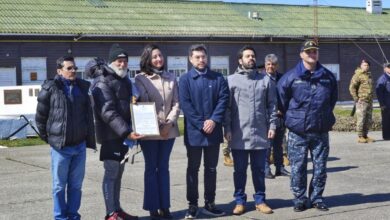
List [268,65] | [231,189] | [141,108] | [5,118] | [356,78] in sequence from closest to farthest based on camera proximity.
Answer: [141,108] → [231,189] → [268,65] → [356,78] → [5,118]

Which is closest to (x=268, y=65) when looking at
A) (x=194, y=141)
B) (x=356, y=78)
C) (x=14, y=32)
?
(x=194, y=141)

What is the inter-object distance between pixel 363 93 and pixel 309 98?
7810 millimetres

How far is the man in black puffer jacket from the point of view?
25.7ft

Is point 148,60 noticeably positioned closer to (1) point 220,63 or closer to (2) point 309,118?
(2) point 309,118

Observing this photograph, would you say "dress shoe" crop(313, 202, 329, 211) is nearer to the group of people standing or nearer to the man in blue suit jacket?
the group of people standing

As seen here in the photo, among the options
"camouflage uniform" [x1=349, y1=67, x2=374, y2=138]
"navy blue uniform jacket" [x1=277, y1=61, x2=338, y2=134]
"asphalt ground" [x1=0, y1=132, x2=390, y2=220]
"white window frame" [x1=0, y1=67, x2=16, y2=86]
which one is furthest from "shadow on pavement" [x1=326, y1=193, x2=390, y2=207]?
"white window frame" [x1=0, y1=67, x2=16, y2=86]

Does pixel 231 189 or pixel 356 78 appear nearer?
pixel 231 189

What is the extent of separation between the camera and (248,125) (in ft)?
28.1

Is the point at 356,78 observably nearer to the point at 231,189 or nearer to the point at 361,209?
the point at 231,189

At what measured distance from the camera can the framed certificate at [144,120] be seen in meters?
7.90

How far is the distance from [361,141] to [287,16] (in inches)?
1100

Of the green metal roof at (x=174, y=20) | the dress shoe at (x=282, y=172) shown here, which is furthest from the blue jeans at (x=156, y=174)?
the green metal roof at (x=174, y=20)

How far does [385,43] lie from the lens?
44875mm

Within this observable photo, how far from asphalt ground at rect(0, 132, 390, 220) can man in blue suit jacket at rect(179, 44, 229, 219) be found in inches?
24.2
